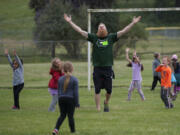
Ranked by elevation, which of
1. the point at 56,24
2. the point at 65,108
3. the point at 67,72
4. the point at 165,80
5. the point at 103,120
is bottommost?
the point at 103,120

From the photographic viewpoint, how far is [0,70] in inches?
945

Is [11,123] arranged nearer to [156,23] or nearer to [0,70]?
[156,23]

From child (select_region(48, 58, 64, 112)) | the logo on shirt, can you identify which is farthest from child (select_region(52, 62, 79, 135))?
child (select_region(48, 58, 64, 112))

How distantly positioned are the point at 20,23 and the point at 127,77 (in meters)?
56.1

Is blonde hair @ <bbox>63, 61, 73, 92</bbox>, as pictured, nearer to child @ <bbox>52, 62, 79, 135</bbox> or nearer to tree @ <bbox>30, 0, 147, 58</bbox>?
child @ <bbox>52, 62, 79, 135</bbox>

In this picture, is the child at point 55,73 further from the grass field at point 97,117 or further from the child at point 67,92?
the child at point 67,92

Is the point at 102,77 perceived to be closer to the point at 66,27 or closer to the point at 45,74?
the point at 45,74

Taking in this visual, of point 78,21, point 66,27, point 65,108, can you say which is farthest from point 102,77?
point 66,27

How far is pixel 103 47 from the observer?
10.5 meters

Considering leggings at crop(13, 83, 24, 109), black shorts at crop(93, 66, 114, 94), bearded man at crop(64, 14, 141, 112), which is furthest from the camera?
leggings at crop(13, 83, 24, 109)

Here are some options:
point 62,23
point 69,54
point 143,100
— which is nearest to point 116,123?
point 143,100

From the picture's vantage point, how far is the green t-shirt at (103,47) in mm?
10508

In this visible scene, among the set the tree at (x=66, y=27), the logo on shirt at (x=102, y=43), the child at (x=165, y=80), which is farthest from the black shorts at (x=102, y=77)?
the tree at (x=66, y=27)

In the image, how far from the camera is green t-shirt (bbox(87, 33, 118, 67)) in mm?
10508
